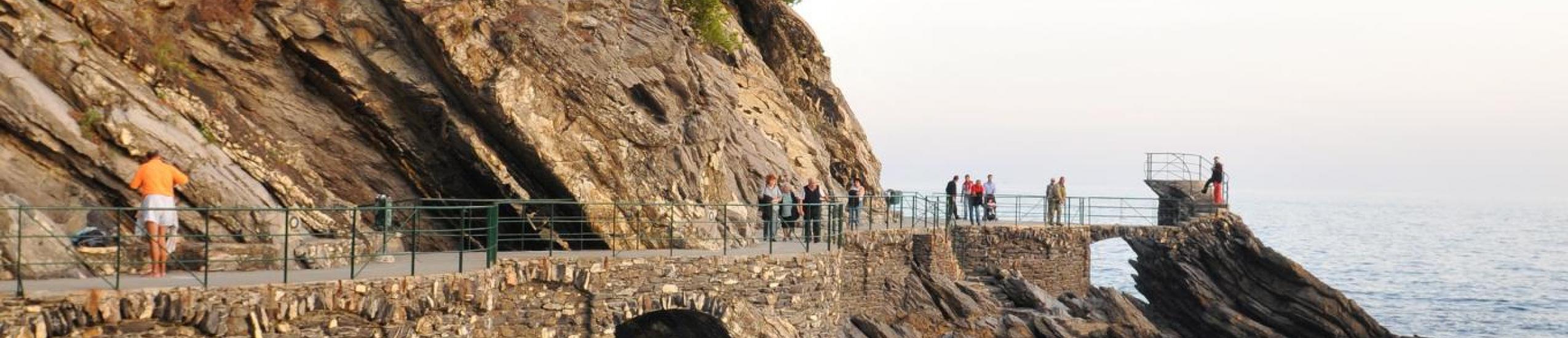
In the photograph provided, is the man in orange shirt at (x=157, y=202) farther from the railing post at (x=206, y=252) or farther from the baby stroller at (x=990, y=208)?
the baby stroller at (x=990, y=208)

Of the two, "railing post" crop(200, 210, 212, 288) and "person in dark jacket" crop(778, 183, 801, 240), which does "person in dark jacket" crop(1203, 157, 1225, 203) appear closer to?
"person in dark jacket" crop(778, 183, 801, 240)

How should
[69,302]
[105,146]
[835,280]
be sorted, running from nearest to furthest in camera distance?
[69,302]
[105,146]
[835,280]

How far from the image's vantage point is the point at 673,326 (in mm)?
24672

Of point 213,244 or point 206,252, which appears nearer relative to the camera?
point 206,252

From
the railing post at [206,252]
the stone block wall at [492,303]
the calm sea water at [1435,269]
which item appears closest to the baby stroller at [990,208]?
the calm sea water at [1435,269]

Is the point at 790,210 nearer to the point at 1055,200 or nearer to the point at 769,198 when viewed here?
the point at 769,198

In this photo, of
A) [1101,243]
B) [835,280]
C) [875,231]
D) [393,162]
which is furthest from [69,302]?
[1101,243]

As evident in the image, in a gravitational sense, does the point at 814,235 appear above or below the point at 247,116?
below

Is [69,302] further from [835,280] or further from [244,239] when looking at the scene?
[835,280]

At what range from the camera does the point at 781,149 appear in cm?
3519

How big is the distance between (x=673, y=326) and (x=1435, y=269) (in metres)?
64.9

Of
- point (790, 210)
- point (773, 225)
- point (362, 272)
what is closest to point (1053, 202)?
point (790, 210)

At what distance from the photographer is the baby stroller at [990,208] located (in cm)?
4284

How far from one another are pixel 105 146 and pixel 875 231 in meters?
17.3
